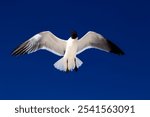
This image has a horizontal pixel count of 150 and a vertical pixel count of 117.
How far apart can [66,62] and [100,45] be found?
345 millimetres

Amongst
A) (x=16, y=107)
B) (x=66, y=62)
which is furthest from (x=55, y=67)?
→ (x=16, y=107)

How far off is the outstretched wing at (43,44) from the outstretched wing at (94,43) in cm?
16

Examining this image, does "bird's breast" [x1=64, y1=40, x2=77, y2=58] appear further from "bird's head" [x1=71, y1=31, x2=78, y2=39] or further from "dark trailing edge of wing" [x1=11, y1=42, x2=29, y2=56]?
"dark trailing edge of wing" [x1=11, y1=42, x2=29, y2=56]

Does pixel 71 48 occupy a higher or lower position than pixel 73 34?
lower

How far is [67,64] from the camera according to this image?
163 inches

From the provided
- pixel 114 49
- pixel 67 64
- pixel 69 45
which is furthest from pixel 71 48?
pixel 114 49

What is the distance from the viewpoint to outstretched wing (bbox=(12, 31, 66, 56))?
3955 mm

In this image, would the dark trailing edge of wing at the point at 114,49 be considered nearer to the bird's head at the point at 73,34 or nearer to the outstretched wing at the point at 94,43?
the outstretched wing at the point at 94,43

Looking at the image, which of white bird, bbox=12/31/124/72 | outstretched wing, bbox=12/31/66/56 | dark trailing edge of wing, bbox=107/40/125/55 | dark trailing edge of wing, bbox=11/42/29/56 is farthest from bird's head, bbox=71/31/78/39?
dark trailing edge of wing, bbox=11/42/29/56

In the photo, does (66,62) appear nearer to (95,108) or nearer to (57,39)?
(57,39)

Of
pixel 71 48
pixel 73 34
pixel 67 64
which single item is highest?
pixel 73 34

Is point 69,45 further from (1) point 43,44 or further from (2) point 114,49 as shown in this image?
(2) point 114,49

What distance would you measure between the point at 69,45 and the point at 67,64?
17cm

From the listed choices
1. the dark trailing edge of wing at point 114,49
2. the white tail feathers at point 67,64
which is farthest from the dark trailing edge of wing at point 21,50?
the dark trailing edge of wing at point 114,49
